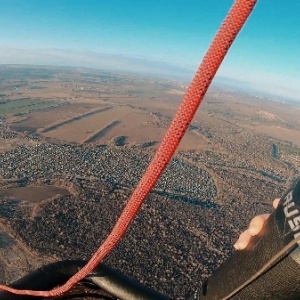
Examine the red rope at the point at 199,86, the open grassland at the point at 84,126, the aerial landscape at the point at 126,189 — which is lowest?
the aerial landscape at the point at 126,189

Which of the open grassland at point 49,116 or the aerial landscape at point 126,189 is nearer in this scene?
the aerial landscape at point 126,189

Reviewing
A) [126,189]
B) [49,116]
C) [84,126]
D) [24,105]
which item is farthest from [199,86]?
[24,105]

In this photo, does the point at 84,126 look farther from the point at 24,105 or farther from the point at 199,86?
the point at 199,86

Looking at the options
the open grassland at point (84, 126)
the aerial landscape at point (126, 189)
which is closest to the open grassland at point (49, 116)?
the aerial landscape at point (126, 189)

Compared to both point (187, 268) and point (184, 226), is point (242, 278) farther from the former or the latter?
point (184, 226)

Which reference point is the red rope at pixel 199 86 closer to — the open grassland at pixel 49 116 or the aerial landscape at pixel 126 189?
the aerial landscape at pixel 126 189
